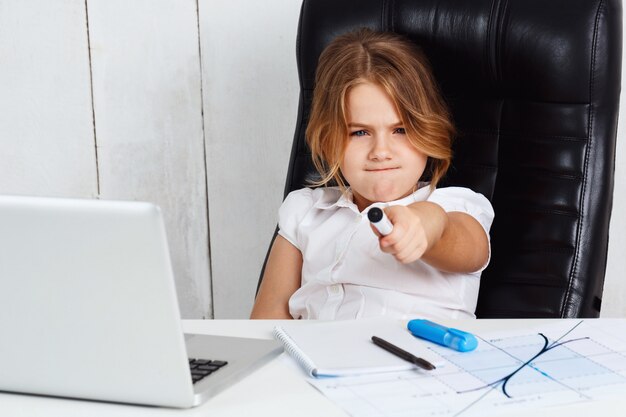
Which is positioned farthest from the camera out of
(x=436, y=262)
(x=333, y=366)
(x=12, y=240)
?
(x=436, y=262)

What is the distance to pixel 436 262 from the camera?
142 cm

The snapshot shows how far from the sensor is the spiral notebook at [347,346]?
0.96 meters

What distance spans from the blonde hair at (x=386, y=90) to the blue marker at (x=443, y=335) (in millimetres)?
510

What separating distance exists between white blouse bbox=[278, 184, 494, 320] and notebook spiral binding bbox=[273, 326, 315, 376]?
393 mm

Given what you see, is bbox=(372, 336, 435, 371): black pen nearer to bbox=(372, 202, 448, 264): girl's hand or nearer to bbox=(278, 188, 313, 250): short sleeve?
bbox=(372, 202, 448, 264): girl's hand

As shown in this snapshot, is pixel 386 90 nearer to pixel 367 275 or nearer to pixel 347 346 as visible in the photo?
pixel 367 275

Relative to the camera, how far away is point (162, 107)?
240 cm

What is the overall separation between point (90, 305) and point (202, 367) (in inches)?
7.3

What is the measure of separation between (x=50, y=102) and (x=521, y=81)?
4.49 ft

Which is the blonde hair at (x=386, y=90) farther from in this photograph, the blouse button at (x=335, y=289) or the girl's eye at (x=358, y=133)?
the blouse button at (x=335, y=289)

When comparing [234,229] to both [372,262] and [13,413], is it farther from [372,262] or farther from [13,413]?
[13,413]

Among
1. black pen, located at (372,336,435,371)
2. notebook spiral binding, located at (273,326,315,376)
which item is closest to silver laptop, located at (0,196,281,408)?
notebook spiral binding, located at (273,326,315,376)

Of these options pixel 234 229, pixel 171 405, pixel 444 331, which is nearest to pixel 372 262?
pixel 444 331

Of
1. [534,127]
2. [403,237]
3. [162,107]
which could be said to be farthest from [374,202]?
[162,107]
